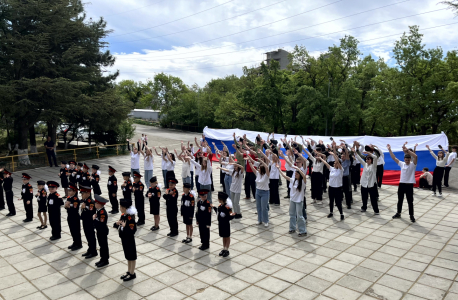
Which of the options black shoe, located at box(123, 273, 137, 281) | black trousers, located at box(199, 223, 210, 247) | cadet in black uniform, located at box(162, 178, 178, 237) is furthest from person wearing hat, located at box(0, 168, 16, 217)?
black trousers, located at box(199, 223, 210, 247)

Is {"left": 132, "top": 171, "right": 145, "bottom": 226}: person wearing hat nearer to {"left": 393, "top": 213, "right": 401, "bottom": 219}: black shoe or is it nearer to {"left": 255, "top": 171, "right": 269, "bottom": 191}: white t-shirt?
{"left": 255, "top": 171, "right": 269, "bottom": 191}: white t-shirt

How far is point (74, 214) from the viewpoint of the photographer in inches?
300

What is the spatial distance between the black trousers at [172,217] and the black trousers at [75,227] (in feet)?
6.88

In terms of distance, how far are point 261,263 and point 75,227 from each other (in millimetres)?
4409

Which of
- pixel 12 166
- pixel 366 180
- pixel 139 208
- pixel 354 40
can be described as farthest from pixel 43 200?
pixel 354 40

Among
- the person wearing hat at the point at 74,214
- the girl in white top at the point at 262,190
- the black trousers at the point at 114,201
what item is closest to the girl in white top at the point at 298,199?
the girl in white top at the point at 262,190

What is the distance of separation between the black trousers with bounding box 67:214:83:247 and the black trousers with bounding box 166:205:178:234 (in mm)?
2096

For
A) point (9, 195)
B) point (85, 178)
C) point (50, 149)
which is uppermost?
point (50, 149)

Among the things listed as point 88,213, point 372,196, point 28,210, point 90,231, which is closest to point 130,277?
point 90,231

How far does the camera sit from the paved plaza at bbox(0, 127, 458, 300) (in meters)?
5.88

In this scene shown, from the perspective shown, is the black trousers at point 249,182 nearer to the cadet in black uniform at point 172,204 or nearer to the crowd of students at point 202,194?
the crowd of students at point 202,194

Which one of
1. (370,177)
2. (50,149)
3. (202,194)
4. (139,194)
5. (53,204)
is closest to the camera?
(202,194)

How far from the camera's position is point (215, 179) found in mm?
16125

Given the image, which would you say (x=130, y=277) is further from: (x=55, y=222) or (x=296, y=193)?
(x=296, y=193)
